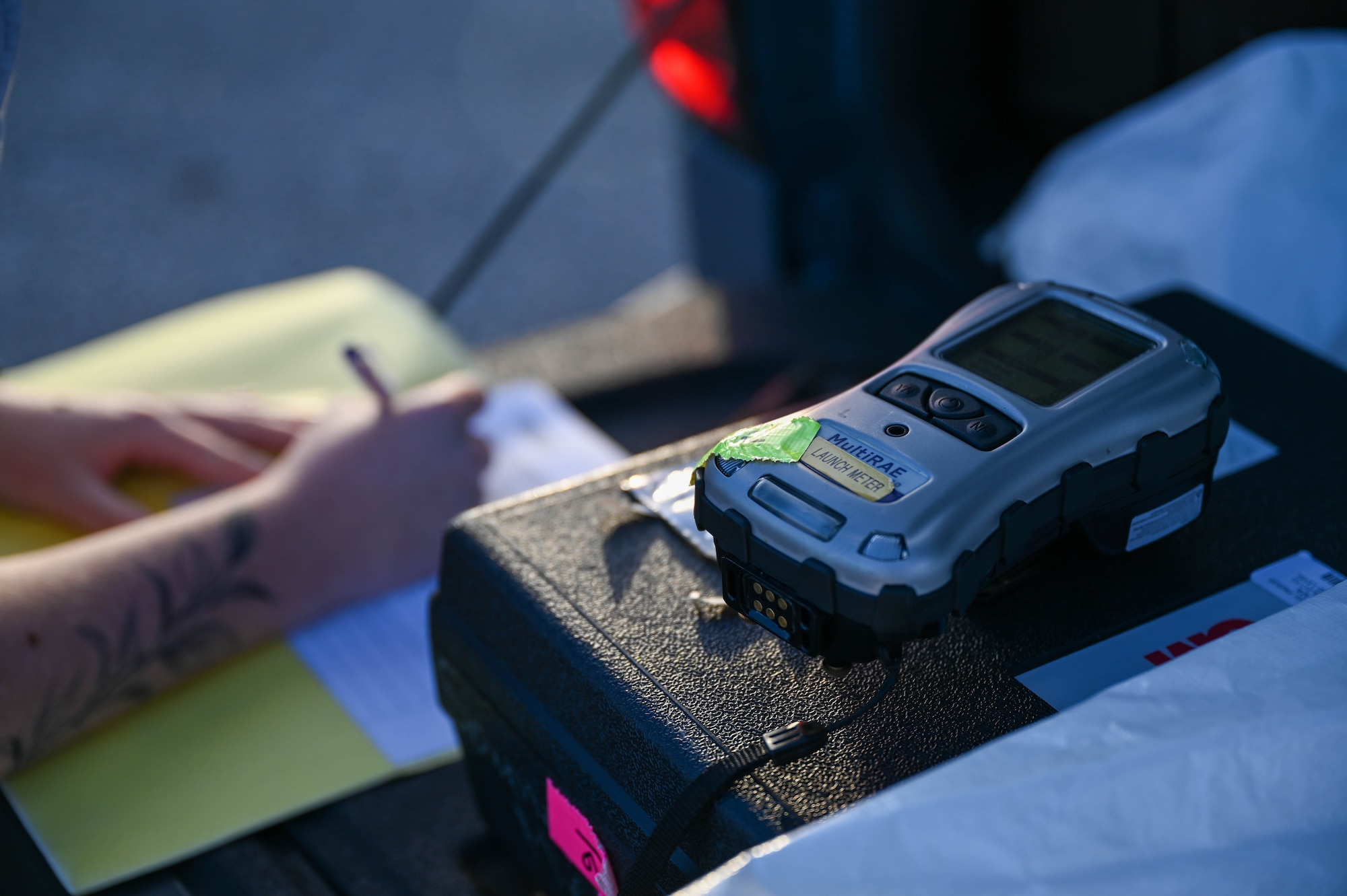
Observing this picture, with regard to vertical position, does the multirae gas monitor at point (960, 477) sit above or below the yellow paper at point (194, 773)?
above

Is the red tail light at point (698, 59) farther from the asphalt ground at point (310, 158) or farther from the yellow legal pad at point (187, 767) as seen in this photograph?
the asphalt ground at point (310, 158)

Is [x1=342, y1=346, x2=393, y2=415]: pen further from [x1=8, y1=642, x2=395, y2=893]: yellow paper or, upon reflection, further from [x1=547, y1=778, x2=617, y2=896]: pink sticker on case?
[x1=547, y1=778, x2=617, y2=896]: pink sticker on case

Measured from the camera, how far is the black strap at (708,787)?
1.54 ft

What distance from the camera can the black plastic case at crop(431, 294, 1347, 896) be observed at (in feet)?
1.62

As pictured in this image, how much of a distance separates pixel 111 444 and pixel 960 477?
757 millimetres

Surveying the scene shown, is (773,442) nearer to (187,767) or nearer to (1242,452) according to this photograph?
(1242,452)

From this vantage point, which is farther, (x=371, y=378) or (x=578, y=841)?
(x=371, y=378)

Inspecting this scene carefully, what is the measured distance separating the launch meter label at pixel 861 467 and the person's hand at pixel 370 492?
1.63 ft

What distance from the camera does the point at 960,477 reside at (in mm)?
456

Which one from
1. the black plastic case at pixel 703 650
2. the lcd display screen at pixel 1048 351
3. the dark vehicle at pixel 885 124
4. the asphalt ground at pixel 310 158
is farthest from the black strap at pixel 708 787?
the asphalt ground at pixel 310 158

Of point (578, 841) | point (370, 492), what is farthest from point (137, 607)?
point (578, 841)

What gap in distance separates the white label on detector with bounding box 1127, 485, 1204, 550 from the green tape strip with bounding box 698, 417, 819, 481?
0.51 feet

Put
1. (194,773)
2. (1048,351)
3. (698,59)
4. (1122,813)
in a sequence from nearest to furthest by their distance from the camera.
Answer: (1122,813)
(1048,351)
(194,773)
(698,59)

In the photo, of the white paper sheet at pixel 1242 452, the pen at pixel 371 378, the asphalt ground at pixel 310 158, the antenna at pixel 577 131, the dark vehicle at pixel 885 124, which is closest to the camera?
the white paper sheet at pixel 1242 452
